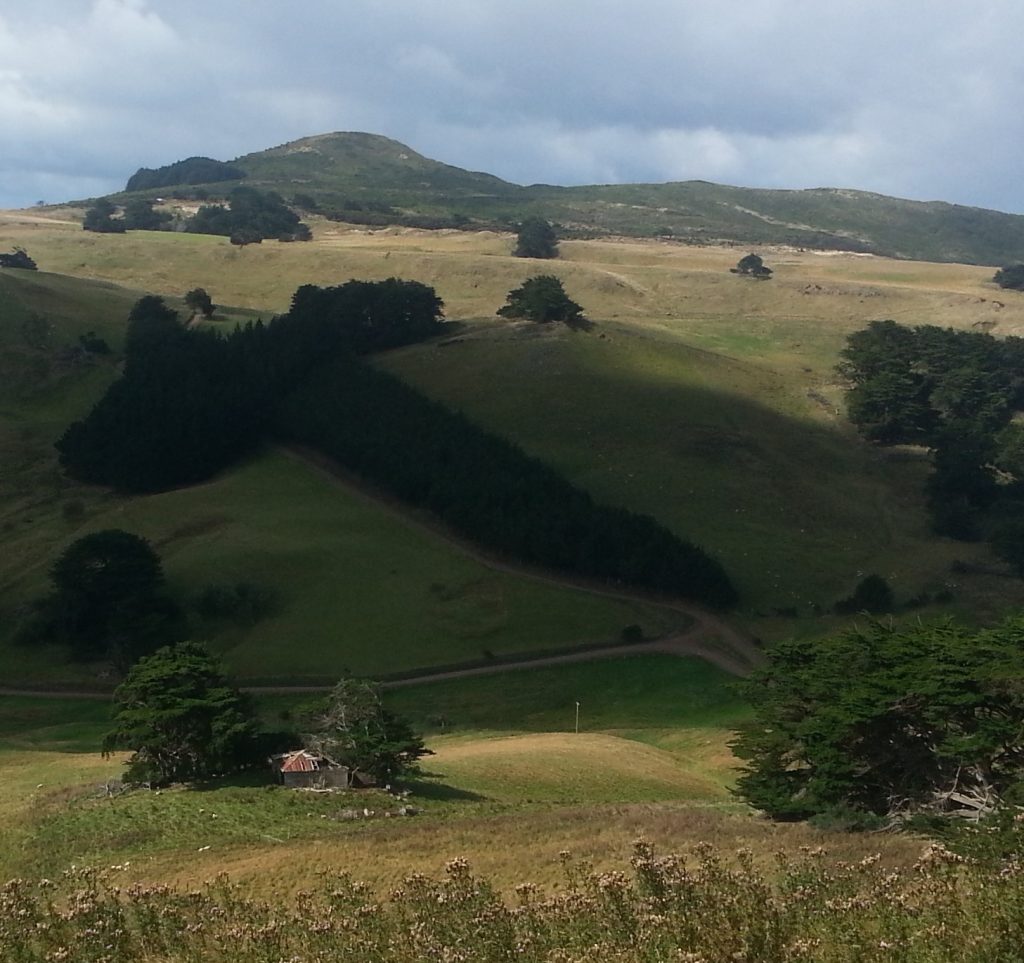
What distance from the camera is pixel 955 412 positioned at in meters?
104

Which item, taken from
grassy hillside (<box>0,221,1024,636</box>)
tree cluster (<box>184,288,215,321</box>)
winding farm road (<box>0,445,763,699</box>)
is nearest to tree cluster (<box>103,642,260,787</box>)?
winding farm road (<box>0,445,763,699</box>)

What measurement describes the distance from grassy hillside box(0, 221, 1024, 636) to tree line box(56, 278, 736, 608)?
5.05 m

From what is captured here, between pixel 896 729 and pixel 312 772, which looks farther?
pixel 312 772

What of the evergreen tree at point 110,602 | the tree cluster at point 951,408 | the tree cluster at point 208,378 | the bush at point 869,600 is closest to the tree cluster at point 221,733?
the evergreen tree at point 110,602

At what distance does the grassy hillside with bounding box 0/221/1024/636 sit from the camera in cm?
7881

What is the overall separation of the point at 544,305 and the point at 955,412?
4008 centimetres

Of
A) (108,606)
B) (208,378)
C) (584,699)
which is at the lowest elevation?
(584,699)

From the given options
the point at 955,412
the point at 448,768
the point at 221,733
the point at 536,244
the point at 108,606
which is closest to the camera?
the point at 221,733

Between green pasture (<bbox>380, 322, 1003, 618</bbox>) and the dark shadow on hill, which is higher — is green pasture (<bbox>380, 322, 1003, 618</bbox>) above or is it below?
above

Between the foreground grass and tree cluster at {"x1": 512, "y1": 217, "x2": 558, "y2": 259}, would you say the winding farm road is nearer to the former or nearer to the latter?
the foreground grass

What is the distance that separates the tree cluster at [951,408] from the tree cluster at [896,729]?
54.1m

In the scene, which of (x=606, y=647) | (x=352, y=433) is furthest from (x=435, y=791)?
(x=352, y=433)

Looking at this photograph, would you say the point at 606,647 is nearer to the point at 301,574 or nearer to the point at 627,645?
the point at 627,645

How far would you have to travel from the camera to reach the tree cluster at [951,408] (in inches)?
3418
